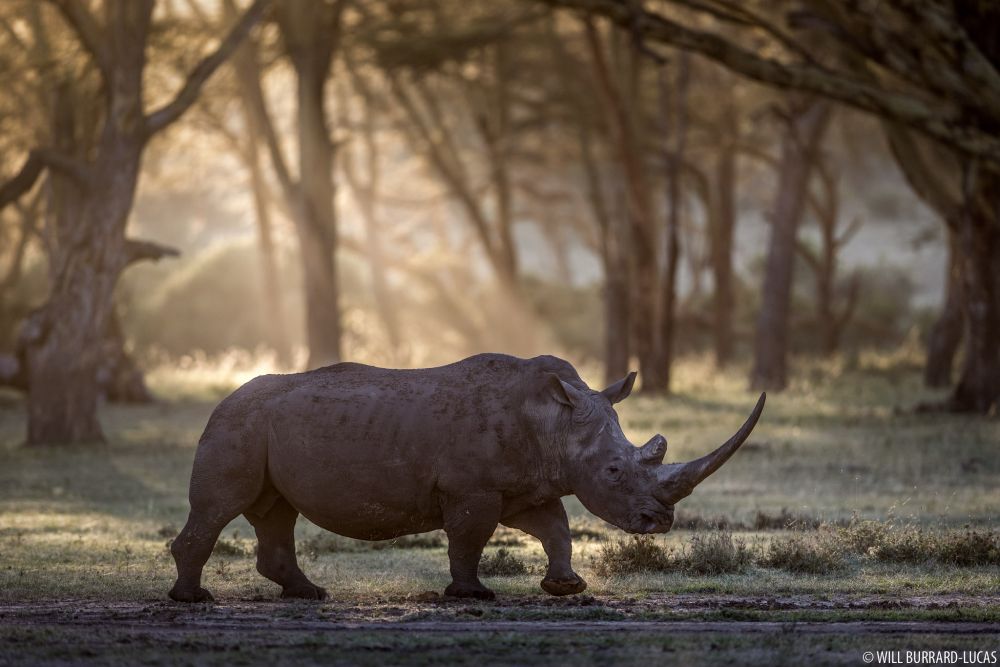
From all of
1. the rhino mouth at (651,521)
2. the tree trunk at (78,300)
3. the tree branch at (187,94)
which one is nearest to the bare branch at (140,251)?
the tree trunk at (78,300)

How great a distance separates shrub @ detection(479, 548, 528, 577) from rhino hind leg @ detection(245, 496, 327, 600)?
129 centimetres

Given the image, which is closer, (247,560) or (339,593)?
(339,593)

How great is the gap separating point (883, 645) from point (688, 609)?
1389 millimetres

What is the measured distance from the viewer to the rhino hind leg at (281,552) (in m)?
9.40

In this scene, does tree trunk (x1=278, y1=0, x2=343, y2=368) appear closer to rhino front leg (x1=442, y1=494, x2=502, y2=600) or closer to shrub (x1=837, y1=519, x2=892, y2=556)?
shrub (x1=837, y1=519, x2=892, y2=556)

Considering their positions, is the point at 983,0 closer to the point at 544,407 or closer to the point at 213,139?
the point at 544,407

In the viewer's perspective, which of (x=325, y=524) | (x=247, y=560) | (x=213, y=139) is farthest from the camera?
(x=213, y=139)

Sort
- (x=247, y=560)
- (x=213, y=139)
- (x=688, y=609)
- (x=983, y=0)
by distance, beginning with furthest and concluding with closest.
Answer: (x=213, y=139) → (x=983, y=0) → (x=247, y=560) → (x=688, y=609)

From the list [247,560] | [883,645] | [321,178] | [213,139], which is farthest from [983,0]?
[213,139]

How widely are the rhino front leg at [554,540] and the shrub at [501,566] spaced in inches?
39.5

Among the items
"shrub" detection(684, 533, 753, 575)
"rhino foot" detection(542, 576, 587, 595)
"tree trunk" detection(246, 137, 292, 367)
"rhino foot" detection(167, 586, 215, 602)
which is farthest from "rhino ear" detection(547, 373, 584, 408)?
"tree trunk" detection(246, 137, 292, 367)

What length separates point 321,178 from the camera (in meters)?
26.5

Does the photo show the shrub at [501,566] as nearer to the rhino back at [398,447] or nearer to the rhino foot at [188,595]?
the rhino back at [398,447]

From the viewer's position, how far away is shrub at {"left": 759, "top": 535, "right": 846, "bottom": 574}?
10.2m
